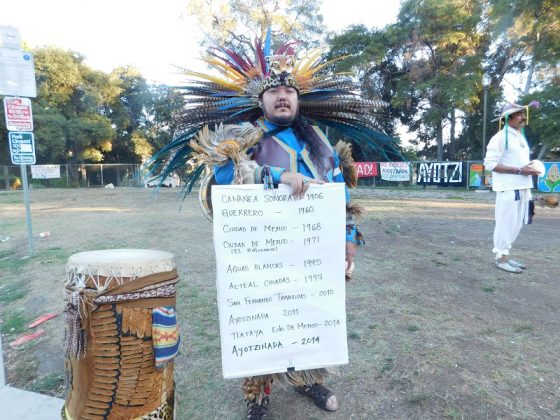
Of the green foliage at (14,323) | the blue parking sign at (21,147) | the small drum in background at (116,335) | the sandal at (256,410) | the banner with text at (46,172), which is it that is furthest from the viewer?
the banner with text at (46,172)

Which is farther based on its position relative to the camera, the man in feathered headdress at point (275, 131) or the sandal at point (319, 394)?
the sandal at point (319, 394)

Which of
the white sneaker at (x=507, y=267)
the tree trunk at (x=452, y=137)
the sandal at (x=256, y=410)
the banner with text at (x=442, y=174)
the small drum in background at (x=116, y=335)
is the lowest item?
the sandal at (x=256, y=410)

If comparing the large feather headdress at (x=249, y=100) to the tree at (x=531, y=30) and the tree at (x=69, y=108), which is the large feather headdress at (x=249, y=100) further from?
the tree at (x=69, y=108)

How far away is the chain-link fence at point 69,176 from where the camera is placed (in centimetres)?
2644

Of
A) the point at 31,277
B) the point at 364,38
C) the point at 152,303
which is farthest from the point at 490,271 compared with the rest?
the point at 364,38

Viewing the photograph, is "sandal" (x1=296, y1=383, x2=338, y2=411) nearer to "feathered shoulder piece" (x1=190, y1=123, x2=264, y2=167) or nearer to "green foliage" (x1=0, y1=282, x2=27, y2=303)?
"feathered shoulder piece" (x1=190, y1=123, x2=264, y2=167)

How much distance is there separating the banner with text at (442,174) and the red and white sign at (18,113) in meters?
17.3

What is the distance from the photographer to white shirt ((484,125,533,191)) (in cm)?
436

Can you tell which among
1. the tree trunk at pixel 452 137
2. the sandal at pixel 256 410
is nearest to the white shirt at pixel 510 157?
the sandal at pixel 256 410

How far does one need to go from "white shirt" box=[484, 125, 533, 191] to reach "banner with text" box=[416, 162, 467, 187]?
47.5 feet

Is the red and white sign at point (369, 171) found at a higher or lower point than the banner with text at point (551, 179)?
higher

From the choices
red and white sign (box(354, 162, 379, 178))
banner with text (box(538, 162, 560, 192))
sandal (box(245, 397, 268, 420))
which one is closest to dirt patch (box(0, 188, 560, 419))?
sandal (box(245, 397, 268, 420))

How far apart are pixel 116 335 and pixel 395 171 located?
19.4 meters

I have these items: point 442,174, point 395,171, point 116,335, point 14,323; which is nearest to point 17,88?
point 14,323
